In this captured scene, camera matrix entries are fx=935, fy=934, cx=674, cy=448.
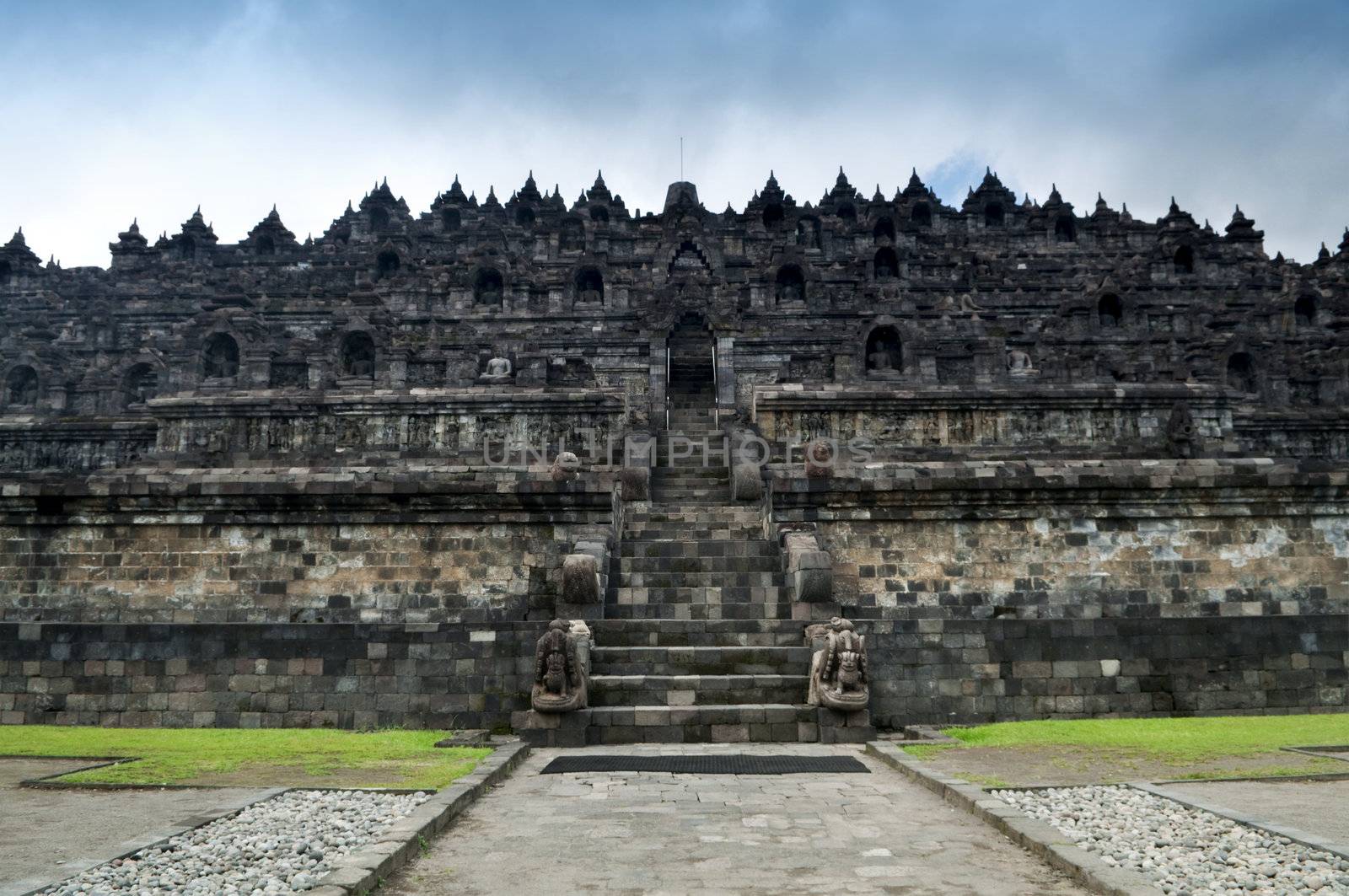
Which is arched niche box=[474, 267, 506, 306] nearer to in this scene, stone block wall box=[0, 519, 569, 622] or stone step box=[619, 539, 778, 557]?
stone block wall box=[0, 519, 569, 622]

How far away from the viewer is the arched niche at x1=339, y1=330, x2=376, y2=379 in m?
27.3

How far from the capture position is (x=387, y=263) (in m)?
43.7

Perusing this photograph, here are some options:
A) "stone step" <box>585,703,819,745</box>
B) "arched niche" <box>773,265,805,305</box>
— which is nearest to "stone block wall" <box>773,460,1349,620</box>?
"stone step" <box>585,703,819,745</box>

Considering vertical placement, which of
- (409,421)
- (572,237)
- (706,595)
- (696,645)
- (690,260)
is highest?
(572,237)

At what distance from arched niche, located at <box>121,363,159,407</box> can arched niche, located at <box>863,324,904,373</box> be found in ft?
71.8

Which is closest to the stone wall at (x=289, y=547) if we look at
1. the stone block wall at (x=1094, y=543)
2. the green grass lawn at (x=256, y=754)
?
the green grass lawn at (x=256, y=754)

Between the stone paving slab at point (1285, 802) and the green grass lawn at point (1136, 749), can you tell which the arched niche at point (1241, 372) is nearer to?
the green grass lawn at point (1136, 749)

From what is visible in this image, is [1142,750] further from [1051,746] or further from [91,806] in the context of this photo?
[91,806]

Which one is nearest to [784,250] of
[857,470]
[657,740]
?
[857,470]

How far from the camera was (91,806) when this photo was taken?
23.3ft

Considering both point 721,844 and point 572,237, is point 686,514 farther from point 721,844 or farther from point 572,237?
point 572,237

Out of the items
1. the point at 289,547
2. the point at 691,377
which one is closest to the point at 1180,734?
the point at 289,547

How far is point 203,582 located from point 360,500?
254cm

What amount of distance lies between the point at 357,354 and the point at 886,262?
23.5 meters
